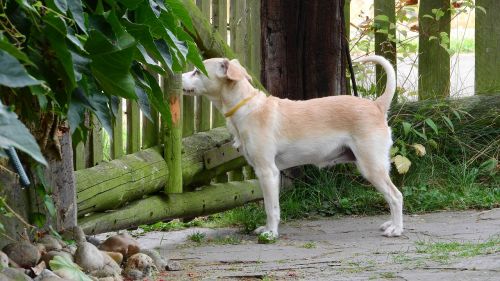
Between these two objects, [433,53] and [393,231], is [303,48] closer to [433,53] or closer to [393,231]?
[433,53]

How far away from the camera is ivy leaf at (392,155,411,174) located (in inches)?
291

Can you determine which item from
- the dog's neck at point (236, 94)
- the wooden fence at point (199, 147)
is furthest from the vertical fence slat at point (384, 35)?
the dog's neck at point (236, 94)

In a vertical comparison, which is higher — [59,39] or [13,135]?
[59,39]

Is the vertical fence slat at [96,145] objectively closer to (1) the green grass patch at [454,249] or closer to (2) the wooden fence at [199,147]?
(2) the wooden fence at [199,147]

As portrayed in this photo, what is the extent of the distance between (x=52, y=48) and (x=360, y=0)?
17722 mm

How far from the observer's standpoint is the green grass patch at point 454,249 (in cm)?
456

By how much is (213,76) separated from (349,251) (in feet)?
5.88

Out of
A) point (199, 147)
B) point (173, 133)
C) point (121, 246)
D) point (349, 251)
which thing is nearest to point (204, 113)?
point (199, 147)

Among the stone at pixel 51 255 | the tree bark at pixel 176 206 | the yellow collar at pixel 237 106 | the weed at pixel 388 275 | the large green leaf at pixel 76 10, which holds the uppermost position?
the large green leaf at pixel 76 10

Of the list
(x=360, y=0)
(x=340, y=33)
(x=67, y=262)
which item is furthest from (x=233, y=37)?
Answer: (x=360, y=0)

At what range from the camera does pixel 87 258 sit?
3.73 m

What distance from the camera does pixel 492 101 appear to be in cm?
816

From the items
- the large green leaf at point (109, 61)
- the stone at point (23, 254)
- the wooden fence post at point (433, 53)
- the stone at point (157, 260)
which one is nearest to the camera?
the large green leaf at point (109, 61)

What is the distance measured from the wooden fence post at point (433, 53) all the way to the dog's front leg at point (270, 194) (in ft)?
7.74
